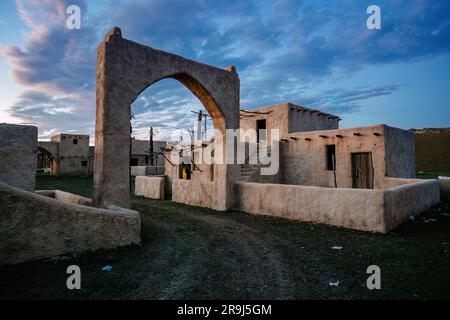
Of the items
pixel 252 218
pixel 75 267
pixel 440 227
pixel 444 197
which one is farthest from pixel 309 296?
pixel 444 197

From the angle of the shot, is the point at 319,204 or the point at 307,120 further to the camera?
the point at 307,120

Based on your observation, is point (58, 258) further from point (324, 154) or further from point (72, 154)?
point (72, 154)

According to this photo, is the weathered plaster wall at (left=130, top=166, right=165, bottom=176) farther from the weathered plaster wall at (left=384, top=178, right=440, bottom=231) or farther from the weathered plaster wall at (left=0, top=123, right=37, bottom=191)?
the weathered plaster wall at (left=384, top=178, right=440, bottom=231)

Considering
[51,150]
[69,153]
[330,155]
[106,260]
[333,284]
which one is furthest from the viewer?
[69,153]

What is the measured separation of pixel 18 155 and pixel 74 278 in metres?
3.77

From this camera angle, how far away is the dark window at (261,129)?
1733cm

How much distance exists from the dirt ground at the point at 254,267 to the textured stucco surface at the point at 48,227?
0.20m

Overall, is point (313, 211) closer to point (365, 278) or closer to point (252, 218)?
point (252, 218)

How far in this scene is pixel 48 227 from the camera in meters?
4.43

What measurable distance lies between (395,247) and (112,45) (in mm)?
8367

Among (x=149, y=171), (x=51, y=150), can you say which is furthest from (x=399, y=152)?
(x=51, y=150)

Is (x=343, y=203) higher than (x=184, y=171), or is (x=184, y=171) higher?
(x=184, y=171)

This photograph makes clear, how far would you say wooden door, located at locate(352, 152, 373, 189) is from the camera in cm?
1253

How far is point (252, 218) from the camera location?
869 centimetres
